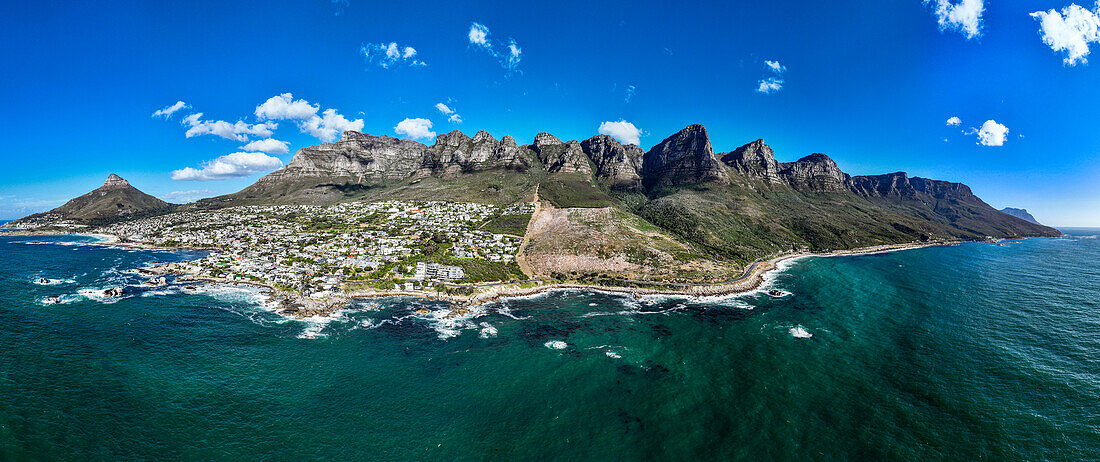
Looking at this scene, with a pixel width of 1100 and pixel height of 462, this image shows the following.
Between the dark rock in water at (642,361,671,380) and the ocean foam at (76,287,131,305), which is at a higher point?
the ocean foam at (76,287,131,305)

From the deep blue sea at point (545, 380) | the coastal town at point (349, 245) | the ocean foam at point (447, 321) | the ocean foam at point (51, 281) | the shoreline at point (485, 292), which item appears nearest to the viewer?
the deep blue sea at point (545, 380)

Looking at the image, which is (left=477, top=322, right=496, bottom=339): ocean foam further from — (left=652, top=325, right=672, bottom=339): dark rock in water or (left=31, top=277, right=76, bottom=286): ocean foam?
(left=31, top=277, right=76, bottom=286): ocean foam

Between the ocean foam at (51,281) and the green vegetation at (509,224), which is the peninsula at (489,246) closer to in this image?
the green vegetation at (509,224)

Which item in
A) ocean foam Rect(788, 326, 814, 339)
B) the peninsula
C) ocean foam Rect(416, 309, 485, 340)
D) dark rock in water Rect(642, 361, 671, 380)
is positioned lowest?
dark rock in water Rect(642, 361, 671, 380)

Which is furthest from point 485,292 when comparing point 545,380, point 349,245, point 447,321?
point 349,245

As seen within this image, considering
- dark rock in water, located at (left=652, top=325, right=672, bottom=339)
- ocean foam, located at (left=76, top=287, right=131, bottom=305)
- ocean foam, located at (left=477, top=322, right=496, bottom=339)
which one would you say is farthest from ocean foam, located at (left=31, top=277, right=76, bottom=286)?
dark rock in water, located at (left=652, top=325, right=672, bottom=339)

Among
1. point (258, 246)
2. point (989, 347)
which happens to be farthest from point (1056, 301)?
point (258, 246)

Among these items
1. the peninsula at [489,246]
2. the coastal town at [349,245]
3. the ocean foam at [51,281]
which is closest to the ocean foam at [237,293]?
the coastal town at [349,245]
